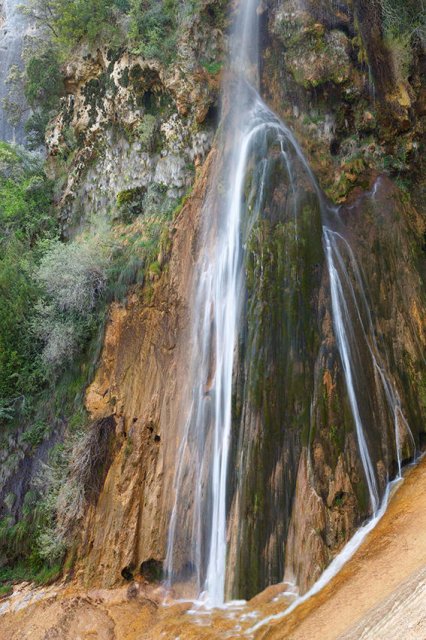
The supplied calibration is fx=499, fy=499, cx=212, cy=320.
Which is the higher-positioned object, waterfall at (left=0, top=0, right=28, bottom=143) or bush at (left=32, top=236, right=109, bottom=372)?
waterfall at (left=0, top=0, right=28, bottom=143)

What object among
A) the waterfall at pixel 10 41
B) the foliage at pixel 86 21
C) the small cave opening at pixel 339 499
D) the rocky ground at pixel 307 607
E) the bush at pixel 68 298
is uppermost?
the waterfall at pixel 10 41

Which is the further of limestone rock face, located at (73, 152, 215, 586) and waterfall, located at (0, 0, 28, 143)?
waterfall, located at (0, 0, 28, 143)

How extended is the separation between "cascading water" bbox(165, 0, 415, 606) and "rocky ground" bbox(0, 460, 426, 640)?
2.01 ft

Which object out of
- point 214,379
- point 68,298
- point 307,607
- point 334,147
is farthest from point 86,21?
point 307,607

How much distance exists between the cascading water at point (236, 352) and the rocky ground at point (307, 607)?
0.61 m

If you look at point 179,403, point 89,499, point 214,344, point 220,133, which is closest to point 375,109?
point 220,133

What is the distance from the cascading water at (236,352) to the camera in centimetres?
862

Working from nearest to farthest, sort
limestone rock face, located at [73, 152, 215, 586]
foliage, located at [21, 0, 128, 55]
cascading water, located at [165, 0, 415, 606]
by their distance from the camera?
cascading water, located at [165, 0, 415, 606]
limestone rock face, located at [73, 152, 215, 586]
foliage, located at [21, 0, 128, 55]

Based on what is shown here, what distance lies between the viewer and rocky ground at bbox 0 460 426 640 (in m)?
5.38

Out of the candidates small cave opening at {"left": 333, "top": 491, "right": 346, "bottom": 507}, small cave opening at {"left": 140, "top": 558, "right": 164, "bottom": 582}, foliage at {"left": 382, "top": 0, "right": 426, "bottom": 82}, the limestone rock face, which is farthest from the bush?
foliage at {"left": 382, "top": 0, "right": 426, "bottom": 82}

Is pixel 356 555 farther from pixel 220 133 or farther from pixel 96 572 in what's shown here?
pixel 220 133

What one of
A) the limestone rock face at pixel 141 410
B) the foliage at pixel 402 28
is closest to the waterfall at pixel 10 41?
the limestone rock face at pixel 141 410

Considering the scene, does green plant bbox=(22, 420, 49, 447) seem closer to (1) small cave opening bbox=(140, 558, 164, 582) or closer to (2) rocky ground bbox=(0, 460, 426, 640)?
(2) rocky ground bbox=(0, 460, 426, 640)

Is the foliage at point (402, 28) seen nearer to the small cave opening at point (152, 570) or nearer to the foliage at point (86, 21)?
the foliage at point (86, 21)
